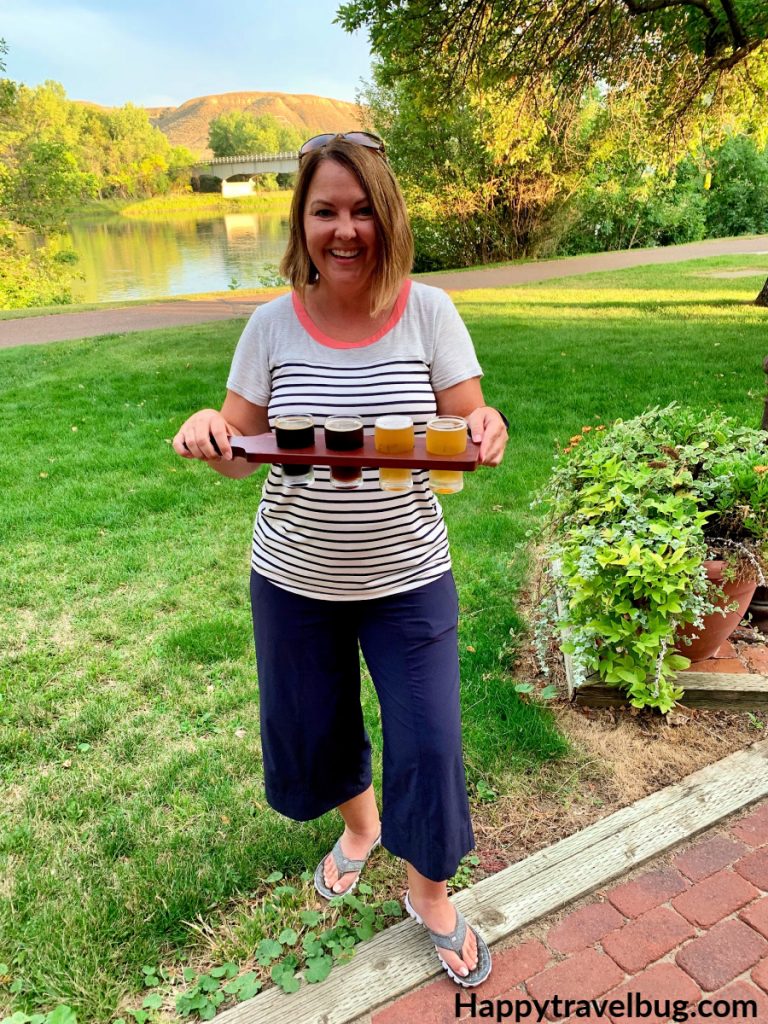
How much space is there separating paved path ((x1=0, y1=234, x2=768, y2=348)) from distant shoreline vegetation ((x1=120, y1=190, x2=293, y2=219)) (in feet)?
139

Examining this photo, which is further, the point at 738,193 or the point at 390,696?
the point at 738,193

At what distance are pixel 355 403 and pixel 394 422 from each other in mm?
158

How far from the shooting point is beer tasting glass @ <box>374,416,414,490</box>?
148 cm

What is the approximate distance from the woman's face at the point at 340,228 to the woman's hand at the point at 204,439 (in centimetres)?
44

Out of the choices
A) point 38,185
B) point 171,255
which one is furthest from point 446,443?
point 171,255

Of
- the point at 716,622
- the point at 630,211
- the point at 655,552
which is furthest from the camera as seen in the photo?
the point at 630,211

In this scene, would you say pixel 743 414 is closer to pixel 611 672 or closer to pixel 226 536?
pixel 611 672

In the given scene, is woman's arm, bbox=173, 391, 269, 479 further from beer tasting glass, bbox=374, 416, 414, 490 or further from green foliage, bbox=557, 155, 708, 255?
green foliage, bbox=557, 155, 708, 255

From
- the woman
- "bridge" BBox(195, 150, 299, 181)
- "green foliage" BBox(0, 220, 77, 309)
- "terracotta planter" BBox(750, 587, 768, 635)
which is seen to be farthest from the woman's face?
"bridge" BBox(195, 150, 299, 181)

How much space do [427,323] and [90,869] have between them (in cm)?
203

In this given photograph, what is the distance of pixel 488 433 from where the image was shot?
159 cm

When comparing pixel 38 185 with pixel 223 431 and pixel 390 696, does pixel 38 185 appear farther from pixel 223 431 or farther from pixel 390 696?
pixel 390 696

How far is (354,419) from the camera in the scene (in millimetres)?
1557

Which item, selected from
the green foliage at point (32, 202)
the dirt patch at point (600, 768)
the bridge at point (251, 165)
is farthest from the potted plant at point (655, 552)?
the bridge at point (251, 165)
